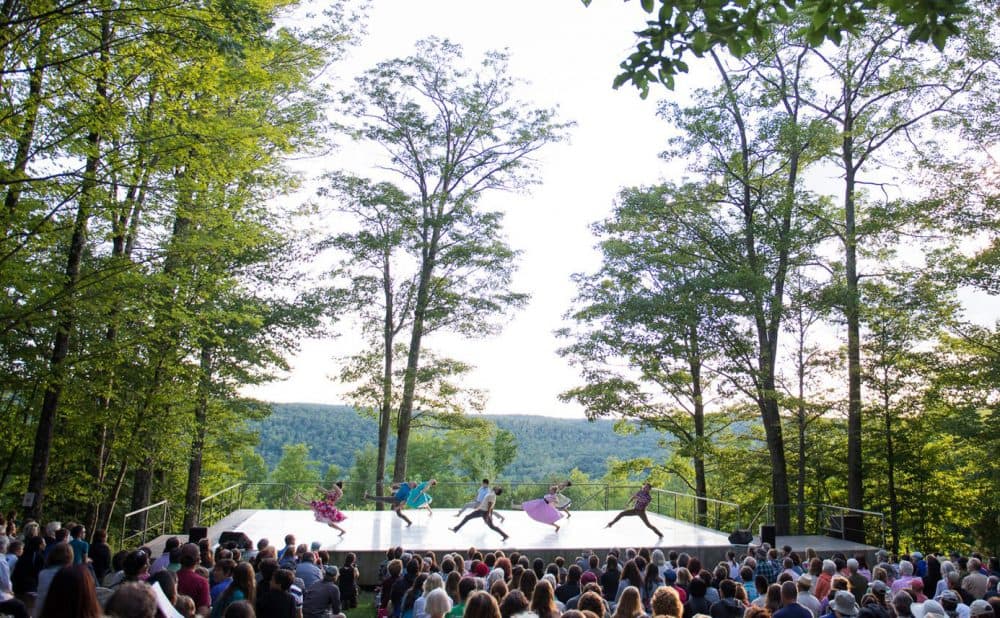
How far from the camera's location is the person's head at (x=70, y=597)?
2889 millimetres

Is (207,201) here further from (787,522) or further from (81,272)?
(787,522)

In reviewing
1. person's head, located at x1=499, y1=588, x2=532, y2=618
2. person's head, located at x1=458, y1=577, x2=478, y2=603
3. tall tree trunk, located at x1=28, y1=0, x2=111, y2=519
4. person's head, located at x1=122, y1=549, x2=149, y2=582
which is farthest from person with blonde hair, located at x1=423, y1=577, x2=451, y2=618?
tall tree trunk, located at x1=28, y1=0, x2=111, y2=519

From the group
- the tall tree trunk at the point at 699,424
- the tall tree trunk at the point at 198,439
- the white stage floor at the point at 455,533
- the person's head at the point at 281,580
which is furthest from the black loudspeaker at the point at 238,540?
the tall tree trunk at the point at 699,424

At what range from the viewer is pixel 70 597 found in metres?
2.91

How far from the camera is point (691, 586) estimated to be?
6.70 meters

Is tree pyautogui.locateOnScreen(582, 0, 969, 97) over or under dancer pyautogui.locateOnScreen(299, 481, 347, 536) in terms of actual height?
over

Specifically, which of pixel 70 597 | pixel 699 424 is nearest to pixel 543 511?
pixel 699 424

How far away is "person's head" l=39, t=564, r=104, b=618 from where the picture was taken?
9.48 feet

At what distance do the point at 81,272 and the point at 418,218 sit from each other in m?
12.9

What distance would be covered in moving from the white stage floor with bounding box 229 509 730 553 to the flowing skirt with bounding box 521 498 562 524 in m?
0.30

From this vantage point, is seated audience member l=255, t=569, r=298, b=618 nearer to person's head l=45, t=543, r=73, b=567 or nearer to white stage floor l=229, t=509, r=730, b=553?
person's head l=45, t=543, r=73, b=567

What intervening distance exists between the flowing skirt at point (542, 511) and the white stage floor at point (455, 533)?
0.98 feet

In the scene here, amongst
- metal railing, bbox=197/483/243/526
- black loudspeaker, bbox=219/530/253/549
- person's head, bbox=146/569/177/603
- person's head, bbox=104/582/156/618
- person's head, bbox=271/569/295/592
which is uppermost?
person's head, bbox=104/582/156/618

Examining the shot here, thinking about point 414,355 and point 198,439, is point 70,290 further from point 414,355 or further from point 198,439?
point 414,355
